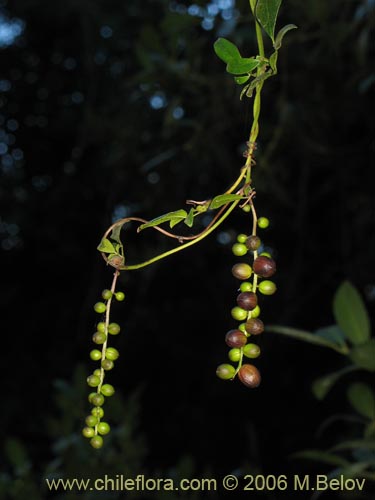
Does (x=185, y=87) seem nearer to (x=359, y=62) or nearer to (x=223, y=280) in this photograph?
(x=359, y=62)

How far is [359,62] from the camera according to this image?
3.50ft

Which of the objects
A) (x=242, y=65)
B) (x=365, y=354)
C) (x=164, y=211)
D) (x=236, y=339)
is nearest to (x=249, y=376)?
(x=236, y=339)

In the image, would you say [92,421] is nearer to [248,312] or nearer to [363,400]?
[248,312]

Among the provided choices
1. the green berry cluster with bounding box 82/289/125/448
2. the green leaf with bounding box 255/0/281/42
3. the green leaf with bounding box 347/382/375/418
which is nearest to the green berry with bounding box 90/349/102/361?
the green berry cluster with bounding box 82/289/125/448

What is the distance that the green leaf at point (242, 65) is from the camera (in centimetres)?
37

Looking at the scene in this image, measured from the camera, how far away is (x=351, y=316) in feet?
2.33

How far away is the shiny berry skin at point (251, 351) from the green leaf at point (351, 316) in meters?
0.35

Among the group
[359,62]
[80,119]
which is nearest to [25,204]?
[80,119]

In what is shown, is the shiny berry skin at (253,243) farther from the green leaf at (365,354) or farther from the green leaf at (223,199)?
the green leaf at (365,354)

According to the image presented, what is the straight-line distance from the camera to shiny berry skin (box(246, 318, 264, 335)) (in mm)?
358

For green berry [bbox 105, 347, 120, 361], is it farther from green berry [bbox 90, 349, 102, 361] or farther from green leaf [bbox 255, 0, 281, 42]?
green leaf [bbox 255, 0, 281, 42]

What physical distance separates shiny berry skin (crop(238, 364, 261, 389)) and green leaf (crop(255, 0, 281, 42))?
0.60 feet

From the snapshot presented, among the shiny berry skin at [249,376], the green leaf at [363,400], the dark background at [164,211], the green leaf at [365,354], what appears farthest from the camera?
the dark background at [164,211]

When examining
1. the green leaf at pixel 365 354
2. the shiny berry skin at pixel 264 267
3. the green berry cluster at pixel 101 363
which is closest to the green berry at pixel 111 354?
the green berry cluster at pixel 101 363
